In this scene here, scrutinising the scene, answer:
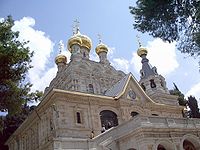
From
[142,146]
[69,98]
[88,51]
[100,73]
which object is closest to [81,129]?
[69,98]

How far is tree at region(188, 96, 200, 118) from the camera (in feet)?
157

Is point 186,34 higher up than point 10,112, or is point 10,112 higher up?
point 186,34

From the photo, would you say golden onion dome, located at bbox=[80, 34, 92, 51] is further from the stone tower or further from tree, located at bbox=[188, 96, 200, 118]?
tree, located at bbox=[188, 96, 200, 118]

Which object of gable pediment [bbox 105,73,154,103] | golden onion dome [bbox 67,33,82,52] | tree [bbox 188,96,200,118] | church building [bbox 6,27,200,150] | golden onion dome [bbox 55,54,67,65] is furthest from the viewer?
tree [bbox 188,96,200,118]

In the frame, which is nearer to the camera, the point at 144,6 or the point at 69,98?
the point at 144,6

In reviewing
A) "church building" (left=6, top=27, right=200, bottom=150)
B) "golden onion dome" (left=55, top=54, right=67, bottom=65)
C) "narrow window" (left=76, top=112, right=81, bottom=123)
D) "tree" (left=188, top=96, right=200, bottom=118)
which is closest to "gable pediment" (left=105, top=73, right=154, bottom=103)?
"church building" (left=6, top=27, right=200, bottom=150)

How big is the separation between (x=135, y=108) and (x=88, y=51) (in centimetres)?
1705

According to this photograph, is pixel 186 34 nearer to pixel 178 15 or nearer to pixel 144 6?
pixel 178 15

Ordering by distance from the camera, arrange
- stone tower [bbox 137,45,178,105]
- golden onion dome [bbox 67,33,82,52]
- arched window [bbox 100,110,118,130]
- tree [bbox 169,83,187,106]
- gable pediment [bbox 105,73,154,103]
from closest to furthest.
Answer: arched window [bbox 100,110,118,130], gable pediment [bbox 105,73,154,103], stone tower [bbox 137,45,178,105], golden onion dome [bbox 67,33,82,52], tree [bbox 169,83,187,106]

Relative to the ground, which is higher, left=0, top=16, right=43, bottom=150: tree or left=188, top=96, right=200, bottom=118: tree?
left=188, top=96, right=200, bottom=118: tree

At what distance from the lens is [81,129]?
25359 mm

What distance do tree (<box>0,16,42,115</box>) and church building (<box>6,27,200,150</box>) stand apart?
503 centimetres

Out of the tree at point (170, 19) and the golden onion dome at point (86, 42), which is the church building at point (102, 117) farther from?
the tree at point (170, 19)

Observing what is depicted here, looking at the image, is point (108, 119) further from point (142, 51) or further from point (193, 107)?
point (193, 107)
